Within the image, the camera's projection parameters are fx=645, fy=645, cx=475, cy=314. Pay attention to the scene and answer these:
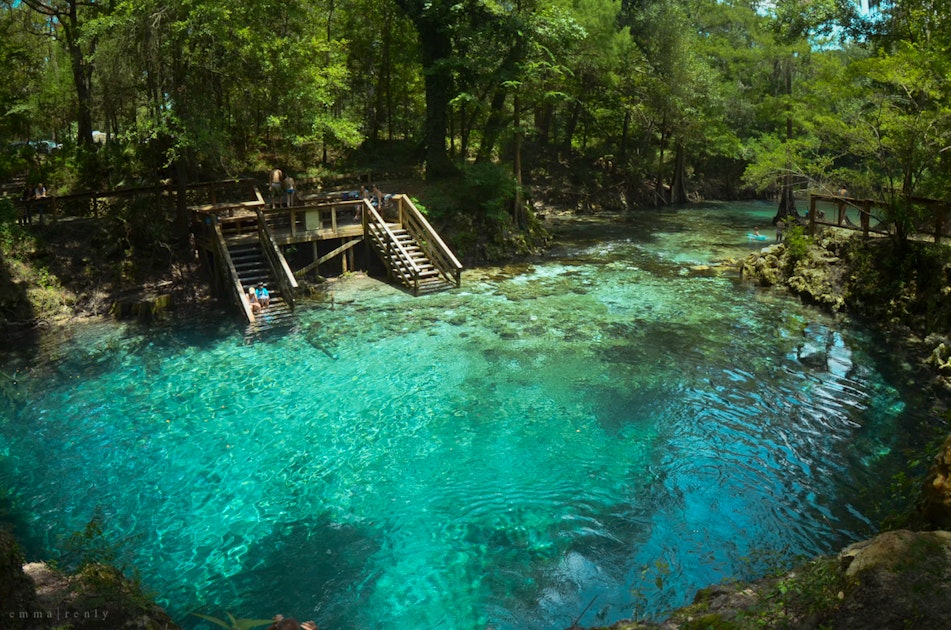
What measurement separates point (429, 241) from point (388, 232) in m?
1.52

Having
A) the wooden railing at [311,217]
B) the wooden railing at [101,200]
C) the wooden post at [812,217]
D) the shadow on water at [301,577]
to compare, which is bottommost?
the shadow on water at [301,577]

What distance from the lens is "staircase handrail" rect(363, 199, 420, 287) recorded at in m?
21.7

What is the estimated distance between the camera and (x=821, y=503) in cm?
989

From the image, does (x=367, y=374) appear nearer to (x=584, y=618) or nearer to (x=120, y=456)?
(x=120, y=456)

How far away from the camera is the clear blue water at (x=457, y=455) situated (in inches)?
334

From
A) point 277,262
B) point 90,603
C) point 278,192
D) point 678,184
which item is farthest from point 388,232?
point 678,184

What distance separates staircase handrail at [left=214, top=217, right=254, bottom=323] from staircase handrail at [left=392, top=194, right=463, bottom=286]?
630 centimetres

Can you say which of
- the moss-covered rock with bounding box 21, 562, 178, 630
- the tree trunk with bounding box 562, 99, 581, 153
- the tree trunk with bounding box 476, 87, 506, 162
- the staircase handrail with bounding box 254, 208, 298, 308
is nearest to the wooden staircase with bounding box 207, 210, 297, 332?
the staircase handrail with bounding box 254, 208, 298, 308

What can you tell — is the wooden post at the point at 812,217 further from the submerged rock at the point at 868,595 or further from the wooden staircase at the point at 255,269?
the submerged rock at the point at 868,595

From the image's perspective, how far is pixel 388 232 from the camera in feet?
74.0

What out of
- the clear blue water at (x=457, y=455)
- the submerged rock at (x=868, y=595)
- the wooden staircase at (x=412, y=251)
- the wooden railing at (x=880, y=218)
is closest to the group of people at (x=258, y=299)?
the clear blue water at (x=457, y=455)

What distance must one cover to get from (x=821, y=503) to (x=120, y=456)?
38.9 ft

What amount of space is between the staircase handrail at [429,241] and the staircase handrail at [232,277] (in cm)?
630

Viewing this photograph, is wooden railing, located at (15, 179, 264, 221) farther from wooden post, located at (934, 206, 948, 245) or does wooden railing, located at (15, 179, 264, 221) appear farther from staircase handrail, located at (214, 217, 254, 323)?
wooden post, located at (934, 206, 948, 245)
